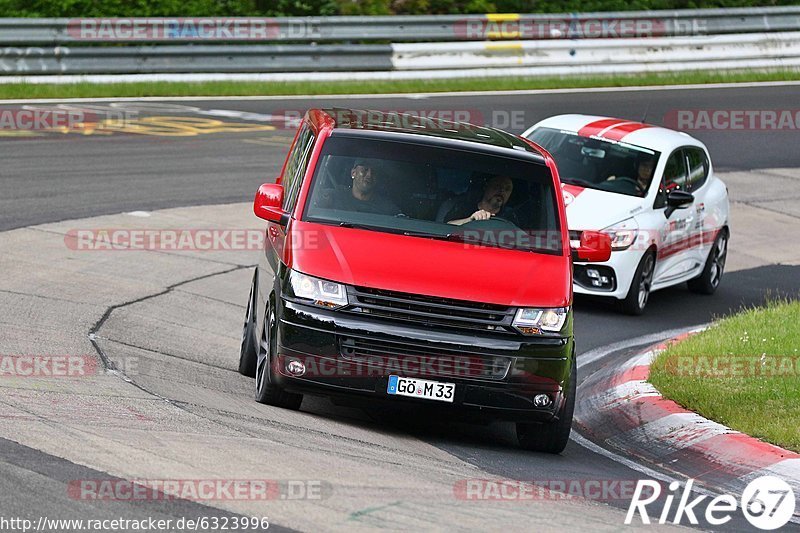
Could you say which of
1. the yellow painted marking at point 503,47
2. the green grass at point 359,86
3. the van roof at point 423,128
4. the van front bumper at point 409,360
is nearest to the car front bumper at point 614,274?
the van roof at point 423,128

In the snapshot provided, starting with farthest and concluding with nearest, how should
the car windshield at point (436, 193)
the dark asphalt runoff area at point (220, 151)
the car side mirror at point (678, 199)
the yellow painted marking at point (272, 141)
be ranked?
1. the yellow painted marking at point (272, 141)
2. the dark asphalt runoff area at point (220, 151)
3. the car side mirror at point (678, 199)
4. the car windshield at point (436, 193)

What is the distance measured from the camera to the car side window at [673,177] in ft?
46.2

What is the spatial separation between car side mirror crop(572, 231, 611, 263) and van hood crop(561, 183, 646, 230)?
13.3 feet

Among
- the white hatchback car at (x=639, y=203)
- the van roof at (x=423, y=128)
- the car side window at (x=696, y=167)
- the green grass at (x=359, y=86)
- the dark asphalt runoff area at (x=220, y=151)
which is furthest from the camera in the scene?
the green grass at (x=359, y=86)

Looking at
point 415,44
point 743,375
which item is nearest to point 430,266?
point 743,375

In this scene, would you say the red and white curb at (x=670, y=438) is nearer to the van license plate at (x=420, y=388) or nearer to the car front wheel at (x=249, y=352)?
the van license plate at (x=420, y=388)

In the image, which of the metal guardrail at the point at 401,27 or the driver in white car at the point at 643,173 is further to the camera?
the metal guardrail at the point at 401,27

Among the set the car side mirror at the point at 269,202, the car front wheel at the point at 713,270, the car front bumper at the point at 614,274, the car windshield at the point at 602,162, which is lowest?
the car front wheel at the point at 713,270

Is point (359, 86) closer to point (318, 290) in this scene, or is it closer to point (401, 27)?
point (401, 27)

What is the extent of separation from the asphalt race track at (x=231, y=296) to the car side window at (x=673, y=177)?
1.22 metres

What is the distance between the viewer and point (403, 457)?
24.2ft

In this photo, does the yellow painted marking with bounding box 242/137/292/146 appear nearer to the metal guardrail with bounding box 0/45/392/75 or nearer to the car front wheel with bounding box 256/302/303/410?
the metal guardrail with bounding box 0/45/392/75

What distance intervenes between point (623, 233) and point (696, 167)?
2.15 m

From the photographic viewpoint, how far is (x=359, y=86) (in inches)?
989
